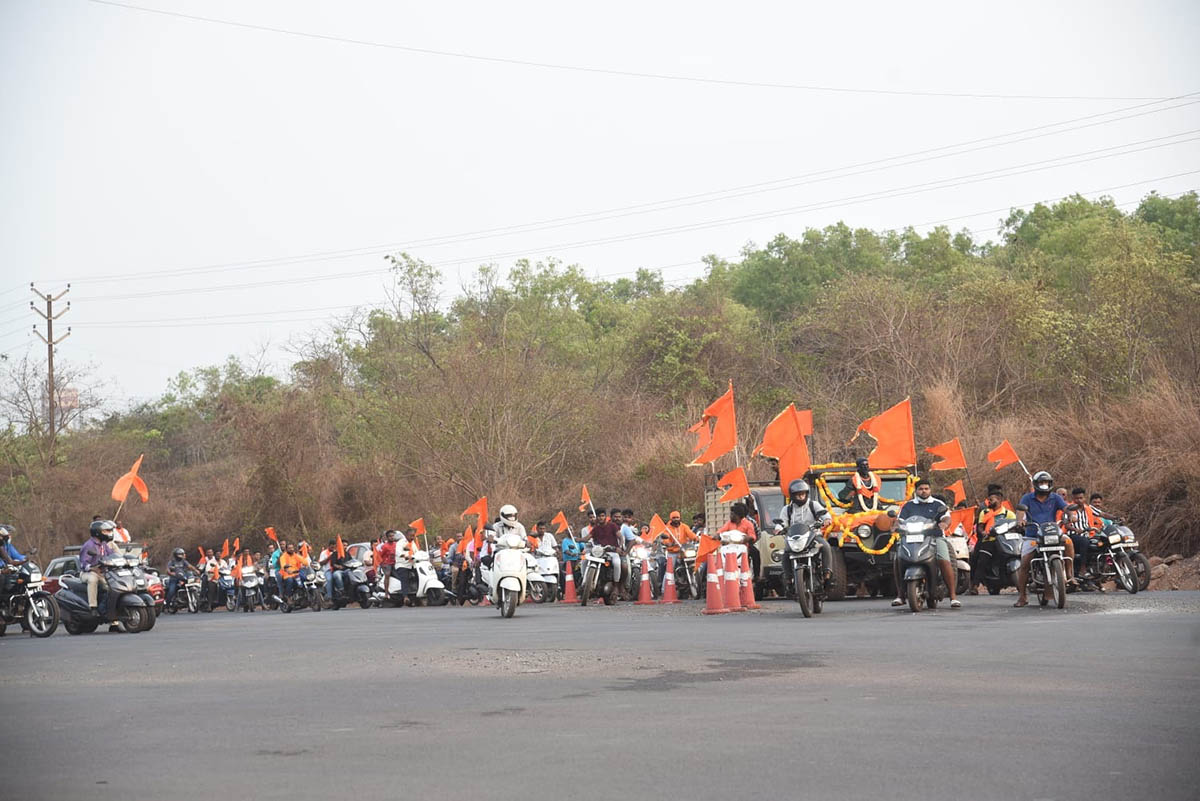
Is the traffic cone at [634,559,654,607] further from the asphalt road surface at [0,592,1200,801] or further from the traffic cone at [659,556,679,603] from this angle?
the asphalt road surface at [0,592,1200,801]

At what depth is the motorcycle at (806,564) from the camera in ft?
61.8

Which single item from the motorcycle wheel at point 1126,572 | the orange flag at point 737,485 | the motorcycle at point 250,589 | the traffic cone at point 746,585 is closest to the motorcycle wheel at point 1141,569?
the motorcycle wheel at point 1126,572

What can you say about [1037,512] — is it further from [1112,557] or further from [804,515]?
[1112,557]

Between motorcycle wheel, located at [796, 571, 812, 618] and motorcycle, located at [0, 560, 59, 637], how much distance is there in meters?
12.1

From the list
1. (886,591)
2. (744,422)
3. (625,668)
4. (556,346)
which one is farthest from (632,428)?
(625,668)

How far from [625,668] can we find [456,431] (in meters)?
36.4

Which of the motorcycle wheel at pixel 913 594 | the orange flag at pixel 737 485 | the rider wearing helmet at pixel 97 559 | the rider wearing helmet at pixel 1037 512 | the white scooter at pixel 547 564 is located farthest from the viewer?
the white scooter at pixel 547 564

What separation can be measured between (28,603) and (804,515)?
12921mm

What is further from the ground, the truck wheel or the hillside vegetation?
the hillside vegetation

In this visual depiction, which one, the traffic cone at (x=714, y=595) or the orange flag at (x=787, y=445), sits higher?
the orange flag at (x=787, y=445)

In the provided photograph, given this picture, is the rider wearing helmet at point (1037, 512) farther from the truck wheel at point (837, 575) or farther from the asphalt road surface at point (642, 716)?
the truck wheel at point (837, 575)

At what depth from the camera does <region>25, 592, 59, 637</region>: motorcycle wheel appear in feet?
73.9

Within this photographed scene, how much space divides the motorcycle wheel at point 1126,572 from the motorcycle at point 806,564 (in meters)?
5.71

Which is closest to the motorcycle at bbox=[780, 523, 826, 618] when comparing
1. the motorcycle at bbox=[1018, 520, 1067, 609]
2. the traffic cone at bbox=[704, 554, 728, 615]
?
the traffic cone at bbox=[704, 554, 728, 615]
